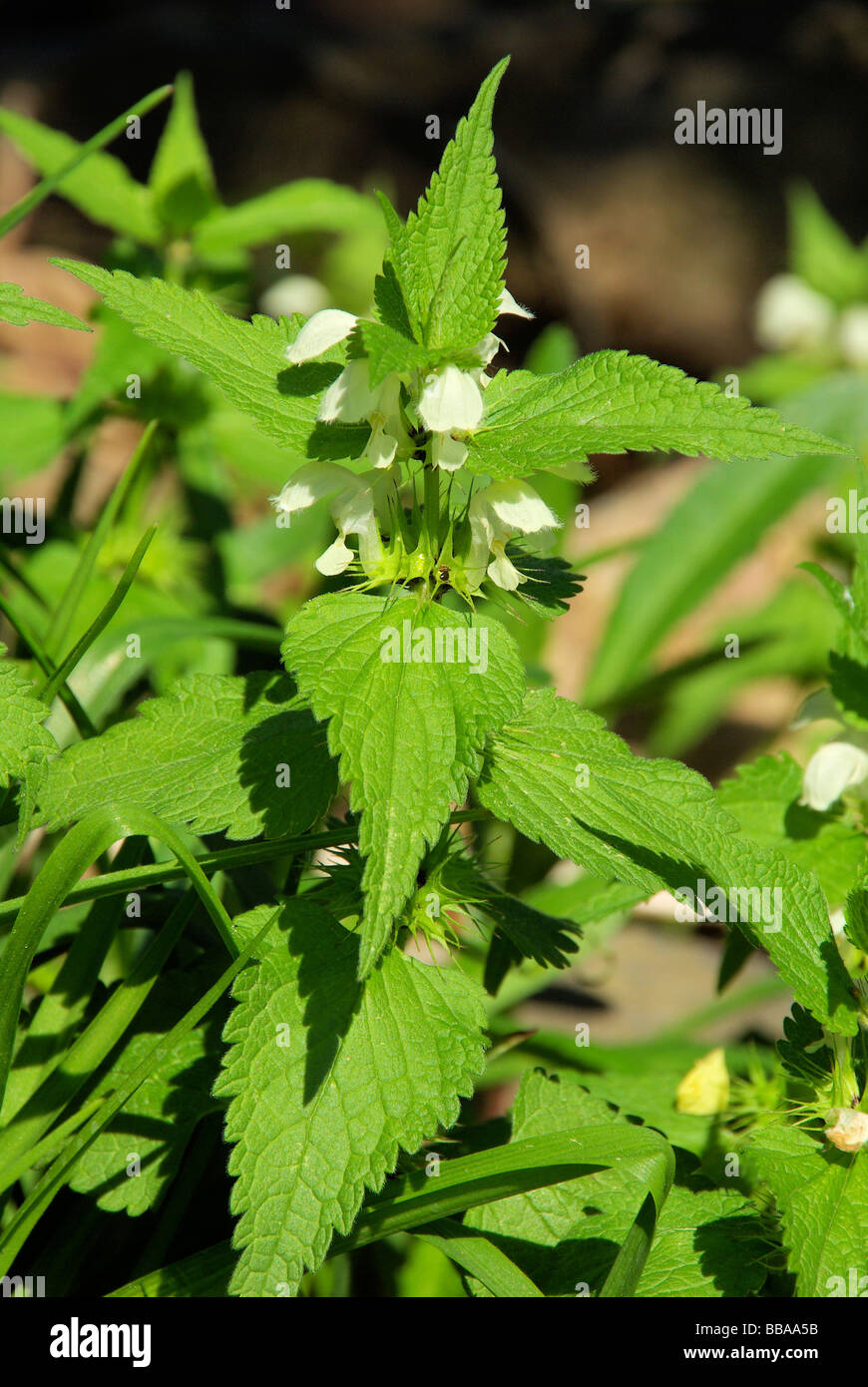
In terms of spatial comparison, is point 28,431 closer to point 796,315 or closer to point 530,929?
point 530,929

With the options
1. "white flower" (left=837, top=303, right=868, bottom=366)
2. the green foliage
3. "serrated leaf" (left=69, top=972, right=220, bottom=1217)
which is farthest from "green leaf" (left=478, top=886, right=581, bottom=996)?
"white flower" (left=837, top=303, right=868, bottom=366)

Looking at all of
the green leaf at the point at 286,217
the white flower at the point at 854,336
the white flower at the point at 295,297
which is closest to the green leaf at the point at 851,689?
the green leaf at the point at 286,217

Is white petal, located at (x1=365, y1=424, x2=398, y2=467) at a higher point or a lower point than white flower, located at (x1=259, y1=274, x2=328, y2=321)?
lower

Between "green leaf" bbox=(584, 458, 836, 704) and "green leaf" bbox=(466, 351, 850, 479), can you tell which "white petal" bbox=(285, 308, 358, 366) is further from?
"green leaf" bbox=(584, 458, 836, 704)
